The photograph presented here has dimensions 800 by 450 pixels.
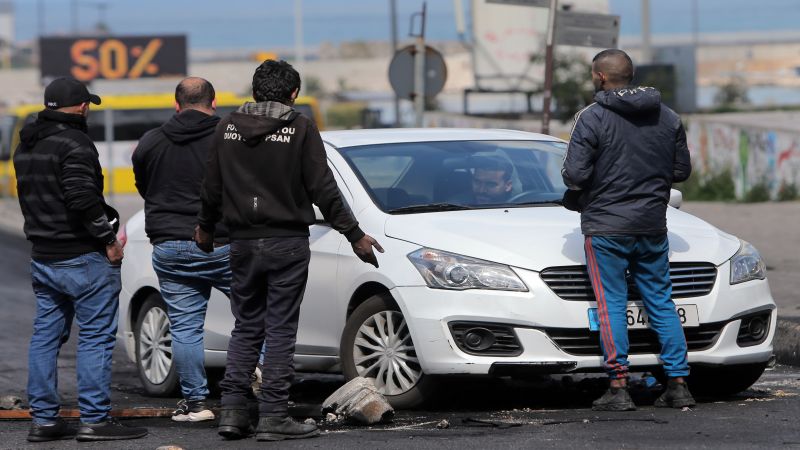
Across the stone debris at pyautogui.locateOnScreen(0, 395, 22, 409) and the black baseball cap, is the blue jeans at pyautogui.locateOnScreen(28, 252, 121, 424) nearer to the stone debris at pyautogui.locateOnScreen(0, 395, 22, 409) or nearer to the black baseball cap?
the black baseball cap

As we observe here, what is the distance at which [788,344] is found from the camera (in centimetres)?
988

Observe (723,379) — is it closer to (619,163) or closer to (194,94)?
(619,163)

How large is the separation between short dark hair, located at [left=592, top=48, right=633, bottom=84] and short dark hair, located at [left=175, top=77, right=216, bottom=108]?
194 cm

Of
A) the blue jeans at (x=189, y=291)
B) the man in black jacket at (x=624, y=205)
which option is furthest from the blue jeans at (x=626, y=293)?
the blue jeans at (x=189, y=291)

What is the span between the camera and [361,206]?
8.20m

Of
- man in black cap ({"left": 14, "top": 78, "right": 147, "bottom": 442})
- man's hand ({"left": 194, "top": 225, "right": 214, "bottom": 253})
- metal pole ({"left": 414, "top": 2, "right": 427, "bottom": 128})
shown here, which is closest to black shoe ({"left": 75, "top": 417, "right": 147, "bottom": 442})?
man in black cap ({"left": 14, "top": 78, "right": 147, "bottom": 442})

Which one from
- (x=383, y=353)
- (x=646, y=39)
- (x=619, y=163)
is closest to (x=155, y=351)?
(x=383, y=353)

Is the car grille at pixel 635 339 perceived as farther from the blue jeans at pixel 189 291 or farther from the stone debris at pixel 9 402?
the stone debris at pixel 9 402

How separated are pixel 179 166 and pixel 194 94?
37 centimetres

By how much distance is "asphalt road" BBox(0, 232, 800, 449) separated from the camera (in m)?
6.64

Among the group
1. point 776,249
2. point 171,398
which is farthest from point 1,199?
point 171,398

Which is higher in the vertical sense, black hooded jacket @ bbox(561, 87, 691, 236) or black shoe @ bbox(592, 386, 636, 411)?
black hooded jacket @ bbox(561, 87, 691, 236)

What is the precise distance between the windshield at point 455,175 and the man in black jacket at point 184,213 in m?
0.96

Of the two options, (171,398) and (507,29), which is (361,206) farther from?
(507,29)
